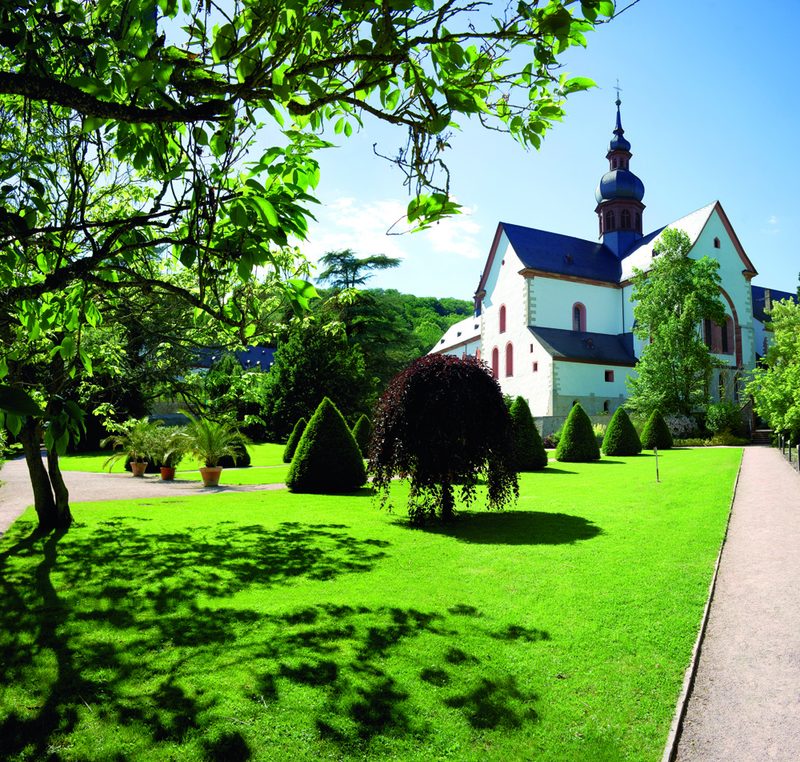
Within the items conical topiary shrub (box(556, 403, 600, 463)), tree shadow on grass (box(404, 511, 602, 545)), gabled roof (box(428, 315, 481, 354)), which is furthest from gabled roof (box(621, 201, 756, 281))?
tree shadow on grass (box(404, 511, 602, 545))

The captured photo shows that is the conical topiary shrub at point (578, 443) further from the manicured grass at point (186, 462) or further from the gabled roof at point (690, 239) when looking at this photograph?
the gabled roof at point (690, 239)

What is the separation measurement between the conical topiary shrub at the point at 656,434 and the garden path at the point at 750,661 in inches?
776

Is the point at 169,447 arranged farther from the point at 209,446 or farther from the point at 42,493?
the point at 42,493

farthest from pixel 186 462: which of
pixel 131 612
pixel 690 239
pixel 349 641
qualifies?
pixel 690 239

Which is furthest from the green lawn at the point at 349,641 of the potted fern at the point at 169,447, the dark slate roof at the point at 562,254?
the dark slate roof at the point at 562,254

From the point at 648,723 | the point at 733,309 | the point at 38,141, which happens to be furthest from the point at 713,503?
the point at 733,309

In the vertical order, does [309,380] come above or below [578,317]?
below

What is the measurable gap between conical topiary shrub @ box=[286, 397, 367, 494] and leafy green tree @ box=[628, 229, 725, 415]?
2519 cm

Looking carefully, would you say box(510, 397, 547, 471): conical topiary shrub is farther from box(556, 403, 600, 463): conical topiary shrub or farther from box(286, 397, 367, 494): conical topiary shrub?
box(286, 397, 367, 494): conical topiary shrub

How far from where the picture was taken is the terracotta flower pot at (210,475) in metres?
16.9

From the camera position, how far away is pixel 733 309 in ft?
143

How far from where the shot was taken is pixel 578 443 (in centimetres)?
2242

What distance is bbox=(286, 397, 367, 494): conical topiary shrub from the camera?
14.4 m

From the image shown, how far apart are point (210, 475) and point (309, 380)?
18221 mm
